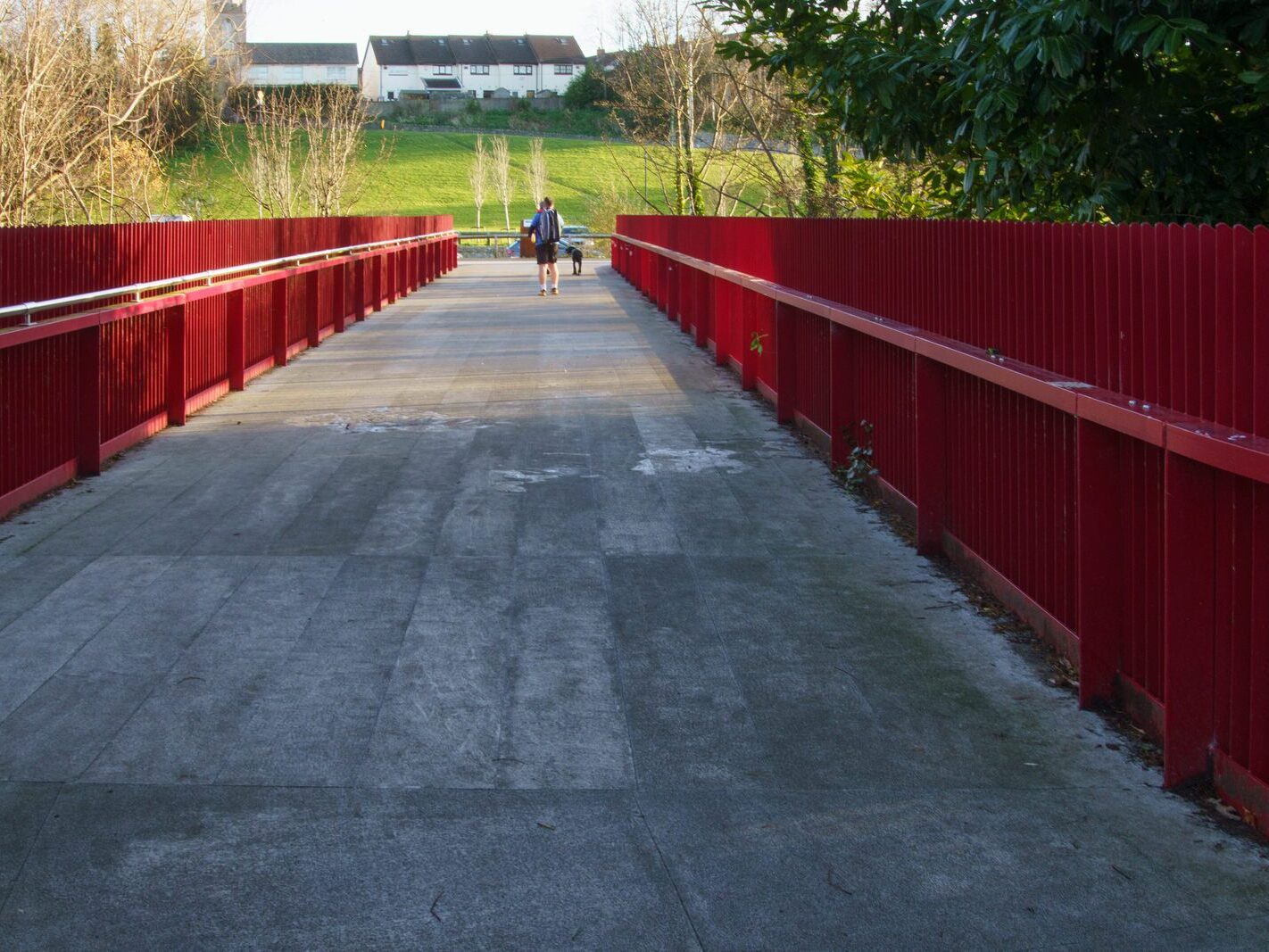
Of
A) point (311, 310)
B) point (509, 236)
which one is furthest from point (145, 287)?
point (509, 236)

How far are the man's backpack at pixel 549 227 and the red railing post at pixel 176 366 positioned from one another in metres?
16.3

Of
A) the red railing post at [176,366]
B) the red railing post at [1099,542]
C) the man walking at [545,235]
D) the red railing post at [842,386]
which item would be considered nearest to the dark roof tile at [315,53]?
the man walking at [545,235]

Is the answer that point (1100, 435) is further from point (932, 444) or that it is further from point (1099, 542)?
point (932, 444)

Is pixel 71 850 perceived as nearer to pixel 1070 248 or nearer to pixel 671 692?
pixel 671 692

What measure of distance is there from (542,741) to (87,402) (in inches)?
236

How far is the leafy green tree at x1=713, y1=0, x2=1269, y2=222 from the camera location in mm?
6789

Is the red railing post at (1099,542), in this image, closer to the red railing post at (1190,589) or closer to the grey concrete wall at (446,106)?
the red railing post at (1190,589)

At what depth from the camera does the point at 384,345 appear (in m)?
20.4

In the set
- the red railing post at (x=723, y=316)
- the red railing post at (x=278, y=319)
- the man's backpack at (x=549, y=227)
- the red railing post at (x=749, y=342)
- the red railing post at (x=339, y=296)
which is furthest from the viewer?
the man's backpack at (x=549, y=227)

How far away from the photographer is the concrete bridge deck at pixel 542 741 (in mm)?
4074

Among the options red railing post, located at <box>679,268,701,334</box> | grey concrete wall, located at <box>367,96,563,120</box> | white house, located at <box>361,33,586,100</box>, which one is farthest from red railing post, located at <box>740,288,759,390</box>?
white house, located at <box>361,33,586,100</box>

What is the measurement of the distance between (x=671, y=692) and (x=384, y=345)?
15032 mm

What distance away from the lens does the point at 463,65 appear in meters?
156

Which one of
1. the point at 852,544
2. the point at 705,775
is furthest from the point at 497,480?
the point at 705,775
